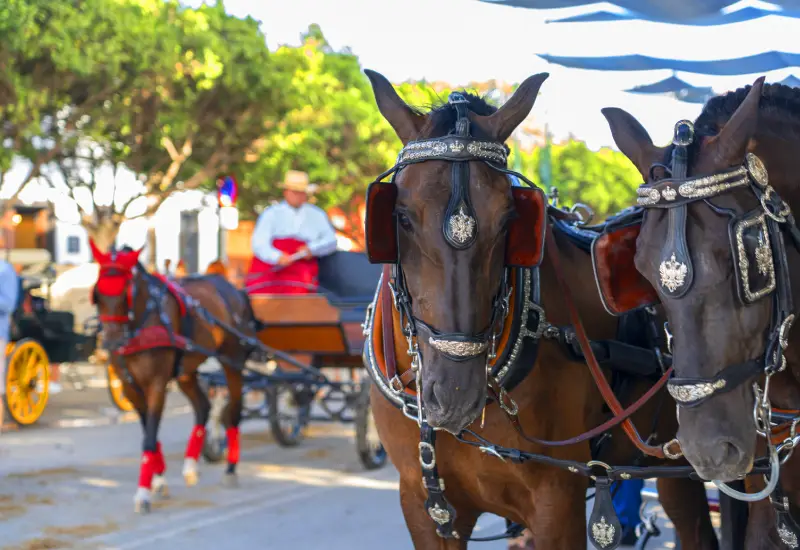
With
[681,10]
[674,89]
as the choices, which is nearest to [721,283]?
[681,10]

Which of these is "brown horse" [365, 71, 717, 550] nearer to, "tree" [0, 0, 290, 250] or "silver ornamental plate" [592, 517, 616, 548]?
"silver ornamental plate" [592, 517, 616, 548]

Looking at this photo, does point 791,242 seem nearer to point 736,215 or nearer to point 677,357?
point 736,215

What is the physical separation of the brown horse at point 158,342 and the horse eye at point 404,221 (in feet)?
17.9

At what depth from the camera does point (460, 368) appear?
2.80 metres

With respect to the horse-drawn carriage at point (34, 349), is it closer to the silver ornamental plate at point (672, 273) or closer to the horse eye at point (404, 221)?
the horse eye at point (404, 221)

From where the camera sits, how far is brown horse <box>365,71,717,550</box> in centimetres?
285

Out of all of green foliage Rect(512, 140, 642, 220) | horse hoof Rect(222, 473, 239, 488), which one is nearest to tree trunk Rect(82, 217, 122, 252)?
horse hoof Rect(222, 473, 239, 488)

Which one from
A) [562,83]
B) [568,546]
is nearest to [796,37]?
[562,83]

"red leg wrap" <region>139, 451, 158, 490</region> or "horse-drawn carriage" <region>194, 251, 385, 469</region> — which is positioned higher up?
"horse-drawn carriage" <region>194, 251, 385, 469</region>

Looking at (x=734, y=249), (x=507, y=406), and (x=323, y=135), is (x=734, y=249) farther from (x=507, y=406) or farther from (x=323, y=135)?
(x=323, y=135)

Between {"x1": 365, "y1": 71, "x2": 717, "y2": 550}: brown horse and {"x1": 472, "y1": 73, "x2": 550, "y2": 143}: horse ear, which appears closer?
{"x1": 365, "y1": 71, "x2": 717, "y2": 550}: brown horse

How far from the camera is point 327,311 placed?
931 cm

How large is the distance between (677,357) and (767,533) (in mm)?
901

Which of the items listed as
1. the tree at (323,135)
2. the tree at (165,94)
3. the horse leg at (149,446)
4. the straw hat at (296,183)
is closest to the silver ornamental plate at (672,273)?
the horse leg at (149,446)
